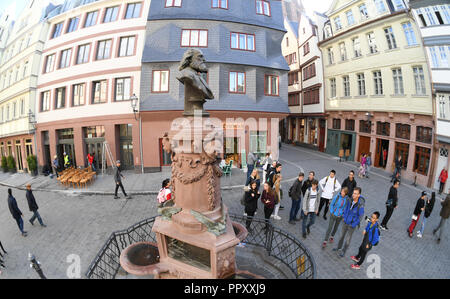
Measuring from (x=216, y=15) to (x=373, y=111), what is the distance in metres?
14.7

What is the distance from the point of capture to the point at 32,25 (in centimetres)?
1977

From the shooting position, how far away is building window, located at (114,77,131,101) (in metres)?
16.1

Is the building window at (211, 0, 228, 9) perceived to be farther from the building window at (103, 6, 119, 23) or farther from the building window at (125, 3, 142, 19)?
the building window at (103, 6, 119, 23)

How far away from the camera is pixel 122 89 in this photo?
16141mm

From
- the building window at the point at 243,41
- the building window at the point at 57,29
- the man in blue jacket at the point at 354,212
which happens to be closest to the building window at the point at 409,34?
the building window at the point at 243,41

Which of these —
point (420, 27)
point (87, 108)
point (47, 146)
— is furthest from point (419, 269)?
point (47, 146)

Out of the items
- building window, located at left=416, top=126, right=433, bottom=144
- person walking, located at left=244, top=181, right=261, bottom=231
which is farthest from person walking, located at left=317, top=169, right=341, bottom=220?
building window, located at left=416, top=126, right=433, bottom=144

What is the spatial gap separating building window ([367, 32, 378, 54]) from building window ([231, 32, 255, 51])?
998 centimetres

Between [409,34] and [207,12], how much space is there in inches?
558

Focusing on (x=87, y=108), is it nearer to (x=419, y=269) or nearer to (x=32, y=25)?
(x=32, y=25)

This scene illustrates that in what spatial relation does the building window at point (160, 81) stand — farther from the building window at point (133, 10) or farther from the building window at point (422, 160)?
the building window at point (422, 160)

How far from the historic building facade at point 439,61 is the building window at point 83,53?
23151 millimetres

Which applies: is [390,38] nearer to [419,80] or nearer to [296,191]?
[419,80]

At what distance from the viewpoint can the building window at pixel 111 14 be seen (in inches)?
659
